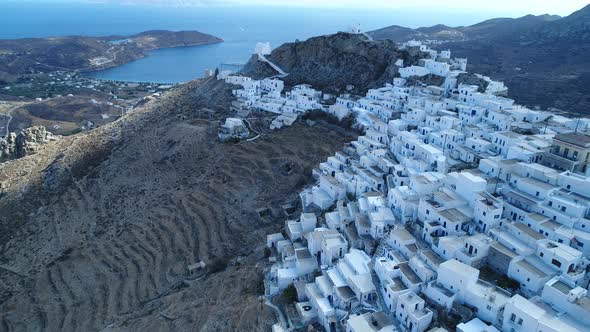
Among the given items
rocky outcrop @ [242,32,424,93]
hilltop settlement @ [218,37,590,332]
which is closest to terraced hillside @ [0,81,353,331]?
hilltop settlement @ [218,37,590,332]

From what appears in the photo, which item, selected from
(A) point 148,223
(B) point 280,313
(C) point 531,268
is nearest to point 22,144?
(A) point 148,223

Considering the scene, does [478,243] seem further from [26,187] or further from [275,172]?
[26,187]

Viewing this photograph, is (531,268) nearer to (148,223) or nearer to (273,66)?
(148,223)

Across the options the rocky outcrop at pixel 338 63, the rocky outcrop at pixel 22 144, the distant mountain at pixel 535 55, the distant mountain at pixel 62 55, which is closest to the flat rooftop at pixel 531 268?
the rocky outcrop at pixel 338 63

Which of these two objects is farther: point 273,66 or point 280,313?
point 273,66

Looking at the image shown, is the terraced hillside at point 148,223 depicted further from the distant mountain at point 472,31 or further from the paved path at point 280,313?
the distant mountain at point 472,31

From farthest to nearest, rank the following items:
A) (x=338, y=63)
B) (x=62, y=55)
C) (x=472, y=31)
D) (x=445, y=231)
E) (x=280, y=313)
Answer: (x=472, y=31) → (x=62, y=55) → (x=338, y=63) → (x=445, y=231) → (x=280, y=313)

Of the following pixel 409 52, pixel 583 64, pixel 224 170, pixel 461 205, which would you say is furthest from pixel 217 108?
pixel 583 64

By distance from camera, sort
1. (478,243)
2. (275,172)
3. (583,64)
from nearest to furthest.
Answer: (478,243), (275,172), (583,64)
